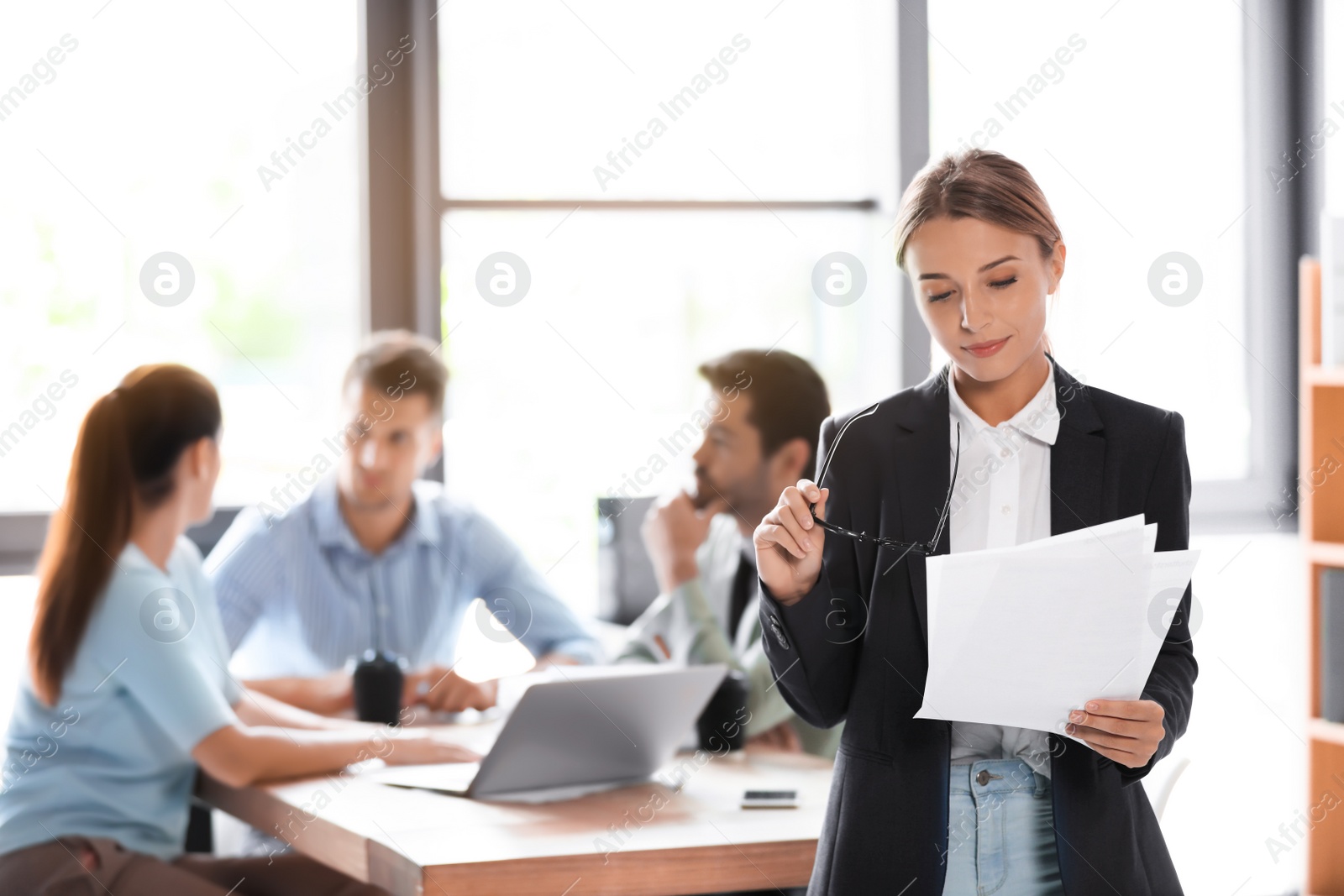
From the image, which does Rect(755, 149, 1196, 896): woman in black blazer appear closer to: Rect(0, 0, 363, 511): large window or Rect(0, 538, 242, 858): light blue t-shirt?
Rect(0, 538, 242, 858): light blue t-shirt

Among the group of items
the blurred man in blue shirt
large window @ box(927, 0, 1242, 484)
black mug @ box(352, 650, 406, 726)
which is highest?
large window @ box(927, 0, 1242, 484)

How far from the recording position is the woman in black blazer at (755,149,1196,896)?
1.17 meters

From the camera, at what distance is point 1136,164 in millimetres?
3369

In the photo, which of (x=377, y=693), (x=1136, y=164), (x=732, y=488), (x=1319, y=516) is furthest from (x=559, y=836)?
(x=1136, y=164)

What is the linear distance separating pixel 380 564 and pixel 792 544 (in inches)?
66.9

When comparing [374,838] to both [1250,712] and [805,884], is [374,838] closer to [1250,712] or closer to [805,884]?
[805,884]

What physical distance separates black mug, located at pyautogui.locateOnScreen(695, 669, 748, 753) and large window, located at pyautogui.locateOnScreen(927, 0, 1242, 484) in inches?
70.3

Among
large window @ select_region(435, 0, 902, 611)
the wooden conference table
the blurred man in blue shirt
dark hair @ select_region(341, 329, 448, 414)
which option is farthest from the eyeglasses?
large window @ select_region(435, 0, 902, 611)

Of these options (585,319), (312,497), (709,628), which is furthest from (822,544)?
(585,319)

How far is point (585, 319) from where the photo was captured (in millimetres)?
3252

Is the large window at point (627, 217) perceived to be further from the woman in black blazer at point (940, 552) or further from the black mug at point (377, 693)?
the woman in black blazer at point (940, 552)

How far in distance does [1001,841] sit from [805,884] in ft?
1.20

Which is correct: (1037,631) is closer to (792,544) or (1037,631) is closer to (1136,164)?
(792,544)

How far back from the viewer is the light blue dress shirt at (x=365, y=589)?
8.54 ft
